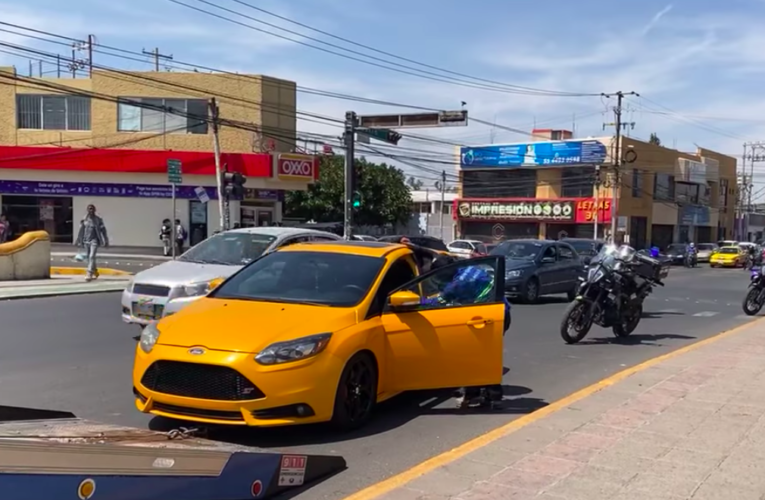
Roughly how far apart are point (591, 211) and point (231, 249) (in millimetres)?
44218

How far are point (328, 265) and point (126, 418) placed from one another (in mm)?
2146

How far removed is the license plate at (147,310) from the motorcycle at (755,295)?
12.4m

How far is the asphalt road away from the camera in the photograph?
580cm

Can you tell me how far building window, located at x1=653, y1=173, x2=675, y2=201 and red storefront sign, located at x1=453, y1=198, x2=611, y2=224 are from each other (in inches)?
342

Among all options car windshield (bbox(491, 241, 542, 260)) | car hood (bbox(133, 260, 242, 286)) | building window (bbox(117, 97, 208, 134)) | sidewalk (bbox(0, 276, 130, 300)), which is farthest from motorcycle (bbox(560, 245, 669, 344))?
building window (bbox(117, 97, 208, 134))

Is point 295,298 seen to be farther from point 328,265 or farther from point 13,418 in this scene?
point 13,418

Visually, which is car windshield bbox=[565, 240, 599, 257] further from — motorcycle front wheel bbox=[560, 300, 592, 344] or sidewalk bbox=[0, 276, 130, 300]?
motorcycle front wheel bbox=[560, 300, 592, 344]

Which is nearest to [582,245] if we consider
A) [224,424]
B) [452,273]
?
[452,273]

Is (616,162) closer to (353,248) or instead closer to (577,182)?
(577,182)

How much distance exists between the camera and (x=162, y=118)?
1494 inches


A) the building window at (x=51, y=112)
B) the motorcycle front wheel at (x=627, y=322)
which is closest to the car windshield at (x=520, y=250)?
the motorcycle front wheel at (x=627, y=322)

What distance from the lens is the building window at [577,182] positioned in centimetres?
5378

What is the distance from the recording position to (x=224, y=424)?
546cm

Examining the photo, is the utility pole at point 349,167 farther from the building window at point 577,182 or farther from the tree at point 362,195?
the building window at point 577,182
